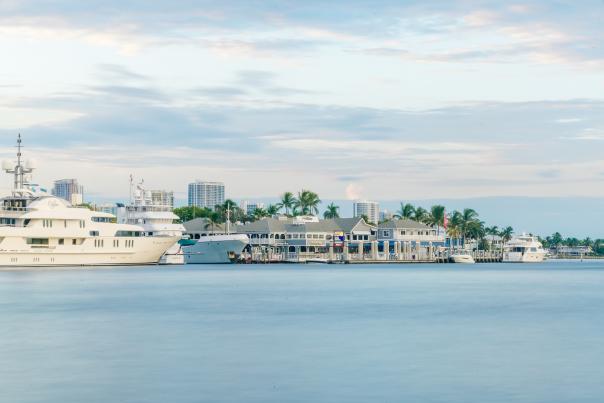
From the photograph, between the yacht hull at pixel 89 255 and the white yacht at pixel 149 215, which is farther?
the white yacht at pixel 149 215

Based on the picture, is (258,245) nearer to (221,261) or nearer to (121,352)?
(221,261)

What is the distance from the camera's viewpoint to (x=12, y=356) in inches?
1372

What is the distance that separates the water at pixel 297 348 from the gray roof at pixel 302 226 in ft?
338

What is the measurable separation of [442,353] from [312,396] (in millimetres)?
11531

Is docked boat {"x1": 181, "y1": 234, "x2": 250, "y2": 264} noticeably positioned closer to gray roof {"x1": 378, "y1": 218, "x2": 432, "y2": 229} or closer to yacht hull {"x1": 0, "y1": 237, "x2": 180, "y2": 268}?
yacht hull {"x1": 0, "y1": 237, "x2": 180, "y2": 268}

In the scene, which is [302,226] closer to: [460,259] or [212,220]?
[212,220]

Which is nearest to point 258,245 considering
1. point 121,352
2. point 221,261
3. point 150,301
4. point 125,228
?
point 221,261

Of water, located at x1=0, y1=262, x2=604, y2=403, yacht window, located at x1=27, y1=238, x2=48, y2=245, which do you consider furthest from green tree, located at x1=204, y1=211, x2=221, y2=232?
water, located at x1=0, y1=262, x2=604, y2=403

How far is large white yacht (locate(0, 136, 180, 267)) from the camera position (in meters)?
115

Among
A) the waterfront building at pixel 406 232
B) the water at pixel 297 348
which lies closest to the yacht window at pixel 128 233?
the water at pixel 297 348

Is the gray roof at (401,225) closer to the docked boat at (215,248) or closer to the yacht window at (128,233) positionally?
the docked boat at (215,248)

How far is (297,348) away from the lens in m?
38.2

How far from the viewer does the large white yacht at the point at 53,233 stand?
115 m

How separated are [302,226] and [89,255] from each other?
61.4m
